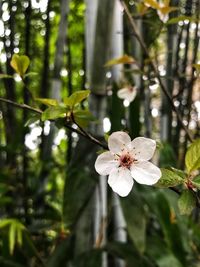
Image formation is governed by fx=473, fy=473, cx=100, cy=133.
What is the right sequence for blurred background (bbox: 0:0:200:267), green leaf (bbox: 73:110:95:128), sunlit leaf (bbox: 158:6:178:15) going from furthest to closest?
blurred background (bbox: 0:0:200:267) → sunlit leaf (bbox: 158:6:178:15) → green leaf (bbox: 73:110:95:128)

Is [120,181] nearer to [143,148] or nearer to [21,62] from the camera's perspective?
[143,148]

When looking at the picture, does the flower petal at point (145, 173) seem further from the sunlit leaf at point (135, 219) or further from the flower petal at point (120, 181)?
the sunlit leaf at point (135, 219)

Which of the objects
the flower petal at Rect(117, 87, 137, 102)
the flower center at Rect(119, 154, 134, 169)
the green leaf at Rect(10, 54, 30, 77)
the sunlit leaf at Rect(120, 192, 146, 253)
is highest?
the green leaf at Rect(10, 54, 30, 77)

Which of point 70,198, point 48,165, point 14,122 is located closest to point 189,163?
point 70,198

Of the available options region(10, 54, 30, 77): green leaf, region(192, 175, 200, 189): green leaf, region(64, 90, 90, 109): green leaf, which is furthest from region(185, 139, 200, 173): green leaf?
region(10, 54, 30, 77): green leaf

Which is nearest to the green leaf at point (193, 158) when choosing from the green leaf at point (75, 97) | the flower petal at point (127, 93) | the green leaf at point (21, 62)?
the green leaf at point (75, 97)

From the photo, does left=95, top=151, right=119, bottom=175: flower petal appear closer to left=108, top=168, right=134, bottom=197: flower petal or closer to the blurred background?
left=108, top=168, right=134, bottom=197: flower petal

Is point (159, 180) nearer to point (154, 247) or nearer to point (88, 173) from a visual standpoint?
point (88, 173)
